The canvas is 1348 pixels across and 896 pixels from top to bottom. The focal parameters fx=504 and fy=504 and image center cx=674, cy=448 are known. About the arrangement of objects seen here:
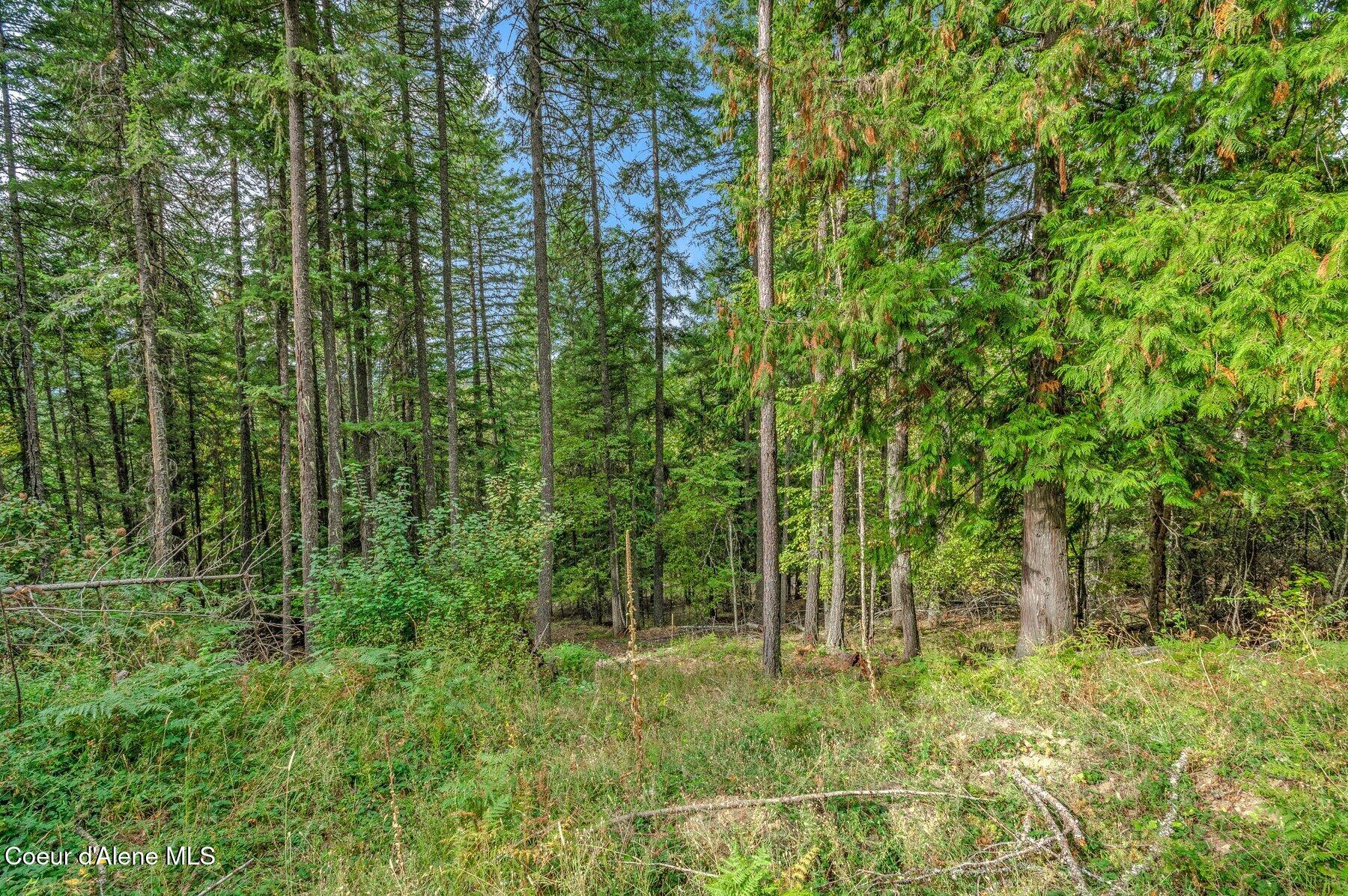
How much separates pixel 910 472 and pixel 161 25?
15508mm

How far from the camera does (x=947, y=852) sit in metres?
3.00

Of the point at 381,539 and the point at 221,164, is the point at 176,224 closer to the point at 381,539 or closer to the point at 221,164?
the point at 221,164

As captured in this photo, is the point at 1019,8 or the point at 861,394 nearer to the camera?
the point at 1019,8

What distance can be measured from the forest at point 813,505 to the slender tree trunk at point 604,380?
2921 mm

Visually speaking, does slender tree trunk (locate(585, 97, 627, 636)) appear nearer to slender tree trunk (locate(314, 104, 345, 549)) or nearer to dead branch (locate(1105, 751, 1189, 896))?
slender tree trunk (locate(314, 104, 345, 549))

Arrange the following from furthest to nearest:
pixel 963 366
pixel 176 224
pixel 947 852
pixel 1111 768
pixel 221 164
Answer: pixel 221 164
pixel 176 224
pixel 963 366
pixel 1111 768
pixel 947 852

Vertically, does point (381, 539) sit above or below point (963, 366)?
below

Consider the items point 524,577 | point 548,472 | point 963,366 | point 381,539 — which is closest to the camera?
point 963,366

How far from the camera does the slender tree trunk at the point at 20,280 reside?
11.2 metres

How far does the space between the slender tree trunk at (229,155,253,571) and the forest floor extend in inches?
395

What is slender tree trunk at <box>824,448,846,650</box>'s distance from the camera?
29.1 feet

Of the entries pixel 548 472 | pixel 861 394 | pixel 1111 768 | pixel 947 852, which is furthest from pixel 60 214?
pixel 1111 768

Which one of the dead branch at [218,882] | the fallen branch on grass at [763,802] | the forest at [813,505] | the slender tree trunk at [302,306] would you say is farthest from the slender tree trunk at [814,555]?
the slender tree trunk at [302,306]

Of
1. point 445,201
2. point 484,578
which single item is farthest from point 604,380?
point 484,578
